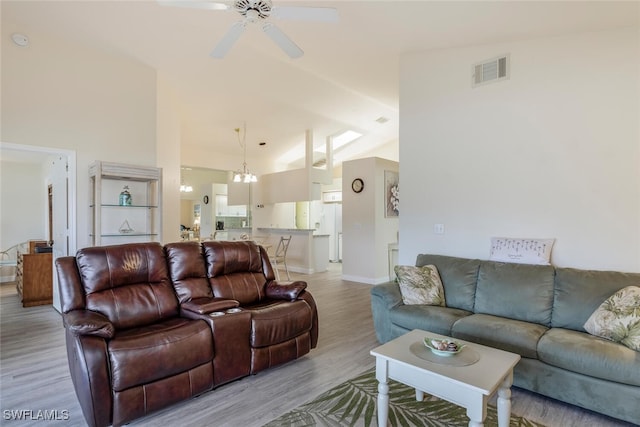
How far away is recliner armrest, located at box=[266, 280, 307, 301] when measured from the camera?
310 centimetres

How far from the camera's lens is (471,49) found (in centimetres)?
372

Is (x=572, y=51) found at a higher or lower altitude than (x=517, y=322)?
higher

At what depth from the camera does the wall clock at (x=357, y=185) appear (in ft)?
21.4

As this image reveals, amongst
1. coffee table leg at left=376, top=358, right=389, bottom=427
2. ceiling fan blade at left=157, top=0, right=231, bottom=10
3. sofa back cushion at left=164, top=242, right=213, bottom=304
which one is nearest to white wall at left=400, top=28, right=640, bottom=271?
coffee table leg at left=376, top=358, right=389, bottom=427

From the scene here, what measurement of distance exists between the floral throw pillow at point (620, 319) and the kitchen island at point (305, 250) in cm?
552

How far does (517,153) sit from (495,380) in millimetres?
2520

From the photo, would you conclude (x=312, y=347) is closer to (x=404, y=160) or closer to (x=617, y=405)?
(x=617, y=405)

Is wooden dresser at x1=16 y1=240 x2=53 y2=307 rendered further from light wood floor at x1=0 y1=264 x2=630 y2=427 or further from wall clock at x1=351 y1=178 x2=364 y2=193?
wall clock at x1=351 y1=178 x2=364 y2=193

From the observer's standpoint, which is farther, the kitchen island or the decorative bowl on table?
the kitchen island

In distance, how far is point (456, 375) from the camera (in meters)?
1.75

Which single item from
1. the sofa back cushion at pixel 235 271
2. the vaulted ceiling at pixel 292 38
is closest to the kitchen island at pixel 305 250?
the vaulted ceiling at pixel 292 38

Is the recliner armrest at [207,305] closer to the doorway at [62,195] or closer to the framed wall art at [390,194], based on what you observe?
the doorway at [62,195]

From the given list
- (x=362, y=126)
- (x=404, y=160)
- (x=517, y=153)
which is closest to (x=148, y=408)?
(x=404, y=160)

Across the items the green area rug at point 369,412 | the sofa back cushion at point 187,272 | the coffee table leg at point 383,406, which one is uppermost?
the sofa back cushion at point 187,272
